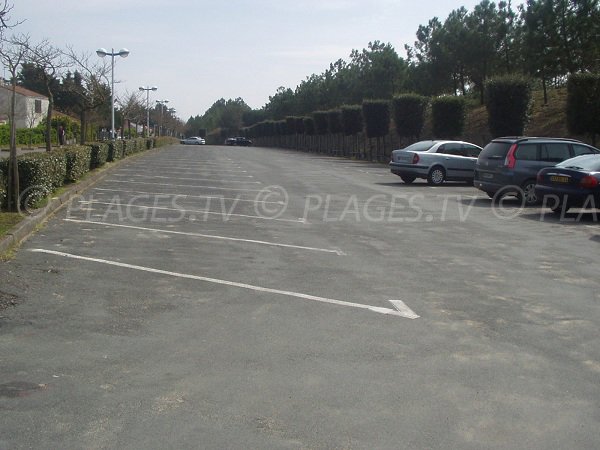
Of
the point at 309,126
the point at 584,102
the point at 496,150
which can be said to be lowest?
the point at 496,150

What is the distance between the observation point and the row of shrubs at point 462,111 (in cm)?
2566

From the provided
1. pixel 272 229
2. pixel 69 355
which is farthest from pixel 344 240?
→ pixel 69 355

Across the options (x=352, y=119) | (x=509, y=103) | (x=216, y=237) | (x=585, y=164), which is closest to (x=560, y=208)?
(x=585, y=164)

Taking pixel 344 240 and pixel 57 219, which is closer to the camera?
pixel 344 240

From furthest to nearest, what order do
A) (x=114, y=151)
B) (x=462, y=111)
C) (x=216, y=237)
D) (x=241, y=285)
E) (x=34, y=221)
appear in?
(x=462, y=111) → (x=114, y=151) → (x=34, y=221) → (x=216, y=237) → (x=241, y=285)

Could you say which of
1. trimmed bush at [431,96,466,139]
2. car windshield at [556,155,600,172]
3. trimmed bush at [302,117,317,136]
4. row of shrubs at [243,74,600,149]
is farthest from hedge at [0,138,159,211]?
trimmed bush at [302,117,317,136]

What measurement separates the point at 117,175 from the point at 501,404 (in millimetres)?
A: 22289

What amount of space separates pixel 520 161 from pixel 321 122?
45079 mm

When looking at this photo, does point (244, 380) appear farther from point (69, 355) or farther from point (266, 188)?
point (266, 188)

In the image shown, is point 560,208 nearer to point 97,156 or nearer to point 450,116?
point 97,156

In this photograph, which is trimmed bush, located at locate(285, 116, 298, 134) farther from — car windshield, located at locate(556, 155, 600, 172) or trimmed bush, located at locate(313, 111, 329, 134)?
car windshield, located at locate(556, 155, 600, 172)

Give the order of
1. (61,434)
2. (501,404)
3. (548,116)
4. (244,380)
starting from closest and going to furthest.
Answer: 1. (61,434)
2. (501,404)
3. (244,380)
4. (548,116)

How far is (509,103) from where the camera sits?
1169 inches

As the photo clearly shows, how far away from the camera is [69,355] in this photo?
18.1 ft
